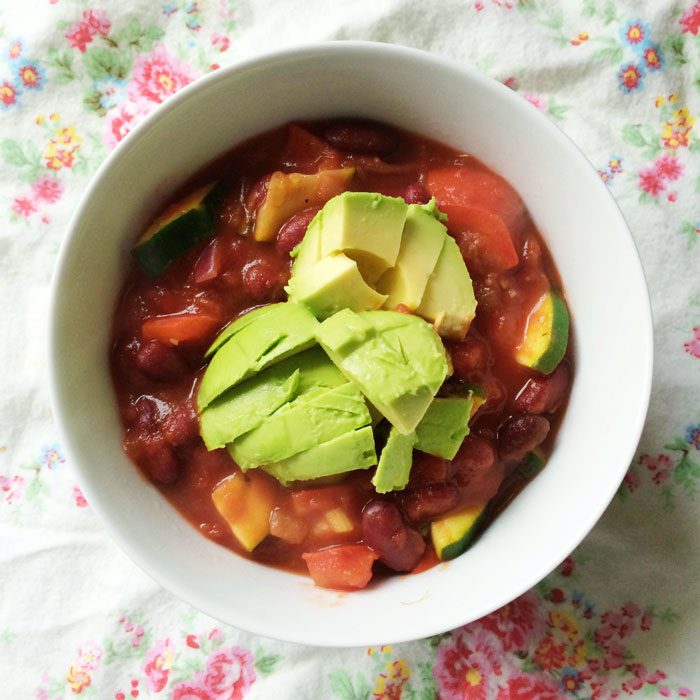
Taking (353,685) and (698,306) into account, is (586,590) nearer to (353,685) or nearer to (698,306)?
(353,685)

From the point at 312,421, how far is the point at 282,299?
37 centimetres

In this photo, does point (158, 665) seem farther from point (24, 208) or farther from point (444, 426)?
point (24, 208)

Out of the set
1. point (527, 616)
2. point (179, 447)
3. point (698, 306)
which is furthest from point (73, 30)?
point (527, 616)

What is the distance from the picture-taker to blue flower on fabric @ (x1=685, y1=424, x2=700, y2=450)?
250 centimetres

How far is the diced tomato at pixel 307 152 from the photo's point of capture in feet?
7.32

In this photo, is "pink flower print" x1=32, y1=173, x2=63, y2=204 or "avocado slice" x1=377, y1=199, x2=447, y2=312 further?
"pink flower print" x1=32, y1=173, x2=63, y2=204

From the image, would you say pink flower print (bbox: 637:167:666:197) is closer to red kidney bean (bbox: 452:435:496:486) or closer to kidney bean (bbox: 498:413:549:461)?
kidney bean (bbox: 498:413:549:461)

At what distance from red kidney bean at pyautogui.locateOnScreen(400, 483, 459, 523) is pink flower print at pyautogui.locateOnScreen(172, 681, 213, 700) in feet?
3.13

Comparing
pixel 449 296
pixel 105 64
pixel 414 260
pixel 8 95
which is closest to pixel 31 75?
pixel 8 95

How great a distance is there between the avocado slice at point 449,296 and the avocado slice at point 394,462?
297 mm

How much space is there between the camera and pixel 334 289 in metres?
1.97

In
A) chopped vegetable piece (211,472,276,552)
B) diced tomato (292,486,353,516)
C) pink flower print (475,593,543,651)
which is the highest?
diced tomato (292,486,353,516)

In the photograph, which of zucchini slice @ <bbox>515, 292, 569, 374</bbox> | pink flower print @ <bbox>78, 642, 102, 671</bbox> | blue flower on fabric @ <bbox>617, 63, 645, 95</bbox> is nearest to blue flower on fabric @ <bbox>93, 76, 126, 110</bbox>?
zucchini slice @ <bbox>515, 292, 569, 374</bbox>

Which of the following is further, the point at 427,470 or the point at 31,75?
the point at 31,75
